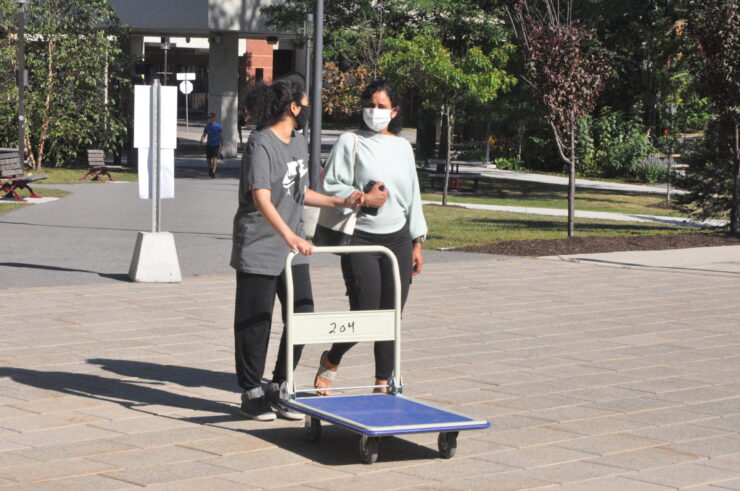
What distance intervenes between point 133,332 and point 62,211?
12501 millimetres

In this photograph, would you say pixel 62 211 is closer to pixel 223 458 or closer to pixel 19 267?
pixel 19 267

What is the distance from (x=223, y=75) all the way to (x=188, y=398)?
34.9m

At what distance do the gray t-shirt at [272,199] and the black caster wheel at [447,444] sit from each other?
52.4 inches

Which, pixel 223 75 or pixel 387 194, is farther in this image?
pixel 223 75

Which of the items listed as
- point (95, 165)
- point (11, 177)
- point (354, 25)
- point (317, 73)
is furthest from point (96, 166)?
point (317, 73)

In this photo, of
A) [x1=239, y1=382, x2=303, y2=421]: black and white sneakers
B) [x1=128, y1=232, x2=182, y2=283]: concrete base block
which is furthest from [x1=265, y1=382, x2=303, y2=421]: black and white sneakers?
[x1=128, y1=232, x2=182, y2=283]: concrete base block

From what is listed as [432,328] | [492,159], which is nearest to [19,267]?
[432,328]

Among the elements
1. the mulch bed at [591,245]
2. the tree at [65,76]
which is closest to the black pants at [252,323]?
the mulch bed at [591,245]

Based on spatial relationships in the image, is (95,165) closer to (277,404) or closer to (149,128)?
(149,128)

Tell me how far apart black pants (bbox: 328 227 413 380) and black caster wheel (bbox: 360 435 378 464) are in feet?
3.12

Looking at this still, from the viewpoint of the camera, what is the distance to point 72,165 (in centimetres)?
3578

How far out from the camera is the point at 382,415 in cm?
571

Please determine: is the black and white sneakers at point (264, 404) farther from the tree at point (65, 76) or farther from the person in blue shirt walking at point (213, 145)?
the tree at point (65, 76)

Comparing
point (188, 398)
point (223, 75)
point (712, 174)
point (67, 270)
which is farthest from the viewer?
point (223, 75)
